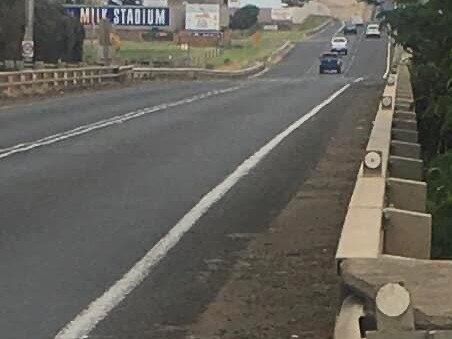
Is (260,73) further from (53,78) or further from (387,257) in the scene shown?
(387,257)

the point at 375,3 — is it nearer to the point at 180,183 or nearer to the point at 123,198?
the point at 180,183

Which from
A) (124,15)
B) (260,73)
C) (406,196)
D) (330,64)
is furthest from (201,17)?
(406,196)

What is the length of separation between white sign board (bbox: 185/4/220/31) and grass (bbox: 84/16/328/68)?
2.96m

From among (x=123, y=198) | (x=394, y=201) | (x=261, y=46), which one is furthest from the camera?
(x=261, y=46)

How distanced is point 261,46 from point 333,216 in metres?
123

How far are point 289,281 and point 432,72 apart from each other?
15.2m

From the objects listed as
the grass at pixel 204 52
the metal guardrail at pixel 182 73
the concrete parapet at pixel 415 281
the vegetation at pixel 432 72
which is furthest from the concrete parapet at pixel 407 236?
the grass at pixel 204 52

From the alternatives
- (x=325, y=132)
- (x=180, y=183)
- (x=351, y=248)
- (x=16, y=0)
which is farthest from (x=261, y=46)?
(x=351, y=248)

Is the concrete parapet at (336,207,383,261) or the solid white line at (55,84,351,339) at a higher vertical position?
the concrete parapet at (336,207,383,261)

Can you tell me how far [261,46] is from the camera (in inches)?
5399

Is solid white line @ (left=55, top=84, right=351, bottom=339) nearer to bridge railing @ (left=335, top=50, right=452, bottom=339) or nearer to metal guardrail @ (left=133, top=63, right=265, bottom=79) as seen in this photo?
bridge railing @ (left=335, top=50, right=452, bottom=339)

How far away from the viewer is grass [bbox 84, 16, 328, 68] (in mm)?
110000

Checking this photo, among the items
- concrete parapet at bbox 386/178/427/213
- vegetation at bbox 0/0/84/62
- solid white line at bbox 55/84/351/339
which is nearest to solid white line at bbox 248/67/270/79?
vegetation at bbox 0/0/84/62

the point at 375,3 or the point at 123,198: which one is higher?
the point at 375,3
